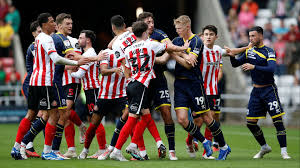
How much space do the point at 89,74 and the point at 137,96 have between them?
6.96 feet

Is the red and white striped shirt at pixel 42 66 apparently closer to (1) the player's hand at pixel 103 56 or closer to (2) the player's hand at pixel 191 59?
(1) the player's hand at pixel 103 56

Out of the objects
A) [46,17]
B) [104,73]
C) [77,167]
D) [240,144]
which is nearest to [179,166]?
[77,167]

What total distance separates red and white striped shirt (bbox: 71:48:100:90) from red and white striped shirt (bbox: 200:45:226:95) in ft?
7.53

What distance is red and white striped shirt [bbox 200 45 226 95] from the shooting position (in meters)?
12.6

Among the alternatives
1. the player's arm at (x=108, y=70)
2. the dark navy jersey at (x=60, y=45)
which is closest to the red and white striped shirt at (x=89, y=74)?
the dark navy jersey at (x=60, y=45)

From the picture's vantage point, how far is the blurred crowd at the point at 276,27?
22.6m

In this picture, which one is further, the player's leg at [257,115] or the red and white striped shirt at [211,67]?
the red and white striped shirt at [211,67]

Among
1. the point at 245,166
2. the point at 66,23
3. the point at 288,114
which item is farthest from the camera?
the point at 288,114

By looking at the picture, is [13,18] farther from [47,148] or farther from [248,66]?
[248,66]

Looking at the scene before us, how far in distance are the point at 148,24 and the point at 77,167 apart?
3.07m

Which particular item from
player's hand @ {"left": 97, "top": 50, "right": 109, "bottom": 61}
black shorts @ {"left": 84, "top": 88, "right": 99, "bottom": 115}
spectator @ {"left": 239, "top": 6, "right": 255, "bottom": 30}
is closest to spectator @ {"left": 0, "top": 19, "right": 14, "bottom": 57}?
spectator @ {"left": 239, "top": 6, "right": 255, "bottom": 30}

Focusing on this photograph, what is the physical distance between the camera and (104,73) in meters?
10.8

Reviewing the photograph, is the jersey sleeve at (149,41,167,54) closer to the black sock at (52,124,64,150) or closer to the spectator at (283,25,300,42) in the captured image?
the black sock at (52,124,64,150)

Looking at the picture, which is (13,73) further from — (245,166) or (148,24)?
(245,166)
